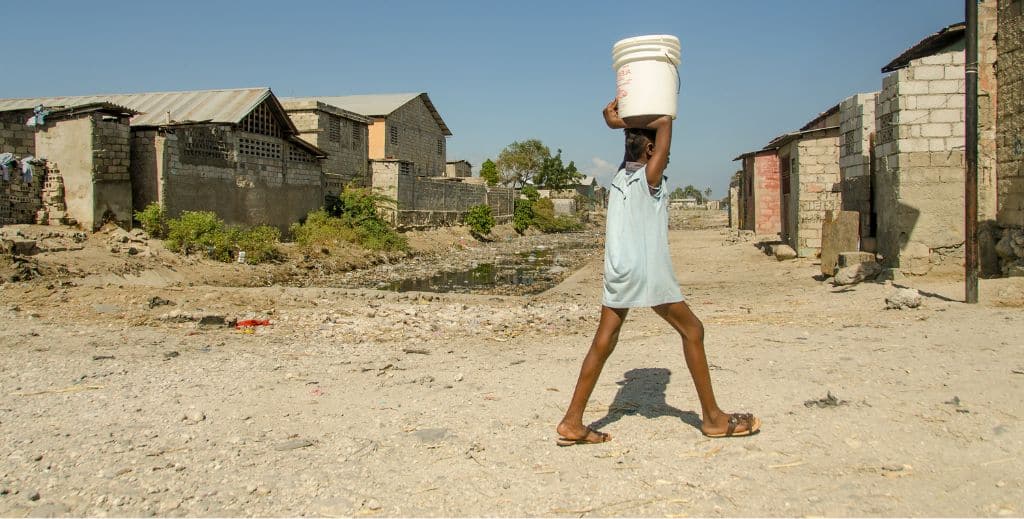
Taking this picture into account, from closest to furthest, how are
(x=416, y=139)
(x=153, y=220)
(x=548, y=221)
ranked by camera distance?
(x=153, y=220), (x=416, y=139), (x=548, y=221)

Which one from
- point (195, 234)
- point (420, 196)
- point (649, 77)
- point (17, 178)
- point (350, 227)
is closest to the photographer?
point (649, 77)

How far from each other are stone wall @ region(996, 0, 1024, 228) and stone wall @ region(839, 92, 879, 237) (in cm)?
241

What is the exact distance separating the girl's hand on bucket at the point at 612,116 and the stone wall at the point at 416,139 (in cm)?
2951

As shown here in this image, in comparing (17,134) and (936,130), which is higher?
(17,134)

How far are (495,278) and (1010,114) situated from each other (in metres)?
9.63

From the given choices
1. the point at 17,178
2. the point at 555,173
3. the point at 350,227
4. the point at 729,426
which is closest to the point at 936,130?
the point at 729,426

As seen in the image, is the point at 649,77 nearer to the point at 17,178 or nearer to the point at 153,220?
the point at 153,220

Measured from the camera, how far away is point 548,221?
39.2 meters

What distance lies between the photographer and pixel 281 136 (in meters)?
19.9

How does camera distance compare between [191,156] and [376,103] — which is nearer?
[191,156]

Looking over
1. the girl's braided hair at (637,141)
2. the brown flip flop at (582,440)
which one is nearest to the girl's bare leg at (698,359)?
the brown flip flop at (582,440)

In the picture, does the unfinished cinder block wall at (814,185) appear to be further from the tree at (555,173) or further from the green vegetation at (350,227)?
the tree at (555,173)

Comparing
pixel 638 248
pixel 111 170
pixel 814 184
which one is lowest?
pixel 638 248

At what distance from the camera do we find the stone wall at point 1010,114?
781cm
